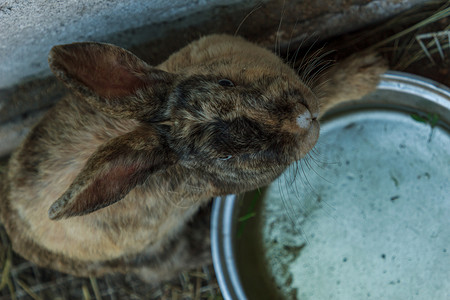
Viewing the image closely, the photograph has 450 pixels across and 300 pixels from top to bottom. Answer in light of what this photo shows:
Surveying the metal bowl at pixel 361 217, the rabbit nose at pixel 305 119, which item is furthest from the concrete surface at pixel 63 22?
the metal bowl at pixel 361 217

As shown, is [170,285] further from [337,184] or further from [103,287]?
[337,184]

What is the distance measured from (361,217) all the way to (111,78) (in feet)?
6.58

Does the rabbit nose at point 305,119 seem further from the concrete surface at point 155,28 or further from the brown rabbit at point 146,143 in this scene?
the concrete surface at point 155,28

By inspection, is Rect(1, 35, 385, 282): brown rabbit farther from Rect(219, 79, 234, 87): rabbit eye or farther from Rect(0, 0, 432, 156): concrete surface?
Rect(0, 0, 432, 156): concrete surface

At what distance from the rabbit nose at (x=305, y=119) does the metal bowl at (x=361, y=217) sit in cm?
99

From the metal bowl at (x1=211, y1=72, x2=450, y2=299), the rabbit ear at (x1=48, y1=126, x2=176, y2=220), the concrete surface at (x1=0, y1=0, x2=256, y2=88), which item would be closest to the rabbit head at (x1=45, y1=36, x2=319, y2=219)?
the rabbit ear at (x1=48, y1=126, x2=176, y2=220)

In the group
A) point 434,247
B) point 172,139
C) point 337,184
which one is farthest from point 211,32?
point 434,247

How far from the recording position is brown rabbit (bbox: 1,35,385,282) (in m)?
1.84

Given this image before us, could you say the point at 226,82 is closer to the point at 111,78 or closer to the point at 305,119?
the point at 305,119

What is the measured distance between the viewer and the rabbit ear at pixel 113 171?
1688 mm

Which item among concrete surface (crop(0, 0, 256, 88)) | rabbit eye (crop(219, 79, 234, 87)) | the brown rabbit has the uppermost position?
concrete surface (crop(0, 0, 256, 88))

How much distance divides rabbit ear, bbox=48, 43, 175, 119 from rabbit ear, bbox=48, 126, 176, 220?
121 mm

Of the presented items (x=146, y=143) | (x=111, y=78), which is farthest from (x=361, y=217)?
(x=111, y=78)

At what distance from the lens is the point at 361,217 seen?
123 inches
